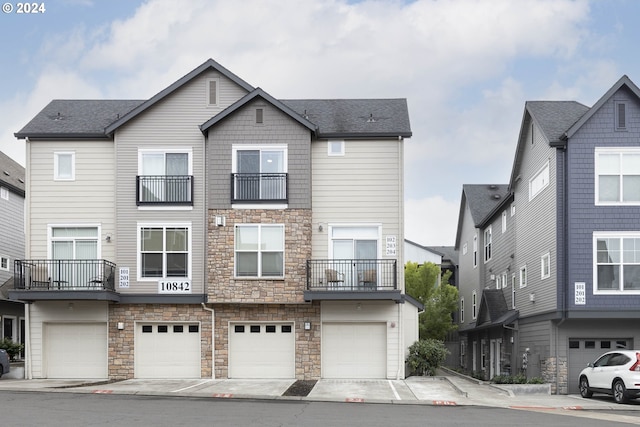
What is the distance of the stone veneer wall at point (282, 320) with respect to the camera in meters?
27.8

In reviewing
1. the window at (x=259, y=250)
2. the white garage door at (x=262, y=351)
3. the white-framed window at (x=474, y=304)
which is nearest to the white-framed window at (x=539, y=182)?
the window at (x=259, y=250)

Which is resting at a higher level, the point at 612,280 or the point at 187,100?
the point at 187,100

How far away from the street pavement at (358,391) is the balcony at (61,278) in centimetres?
283

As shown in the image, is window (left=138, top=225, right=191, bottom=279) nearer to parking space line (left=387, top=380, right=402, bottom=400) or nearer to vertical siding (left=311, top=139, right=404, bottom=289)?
vertical siding (left=311, top=139, right=404, bottom=289)

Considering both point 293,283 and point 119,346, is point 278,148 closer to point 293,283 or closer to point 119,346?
point 293,283

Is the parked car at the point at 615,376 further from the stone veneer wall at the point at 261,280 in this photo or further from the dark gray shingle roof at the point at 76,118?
the dark gray shingle roof at the point at 76,118

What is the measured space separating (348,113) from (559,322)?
1025cm

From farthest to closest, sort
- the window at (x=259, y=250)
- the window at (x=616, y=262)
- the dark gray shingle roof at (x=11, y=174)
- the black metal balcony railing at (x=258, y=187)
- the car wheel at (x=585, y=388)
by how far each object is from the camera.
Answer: the dark gray shingle roof at (x=11, y=174) < the black metal balcony railing at (x=258, y=187) < the window at (x=259, y=250) < the window at (x=616, y=262) < the car wheel at (x=585, y=388)

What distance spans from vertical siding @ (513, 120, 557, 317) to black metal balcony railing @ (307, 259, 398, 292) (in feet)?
16.8

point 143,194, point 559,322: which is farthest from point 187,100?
point 559,322

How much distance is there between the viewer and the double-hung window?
2820 centimetres

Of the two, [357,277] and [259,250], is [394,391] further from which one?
[259,250]

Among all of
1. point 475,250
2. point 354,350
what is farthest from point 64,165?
point 475,250

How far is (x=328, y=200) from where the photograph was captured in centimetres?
2814
